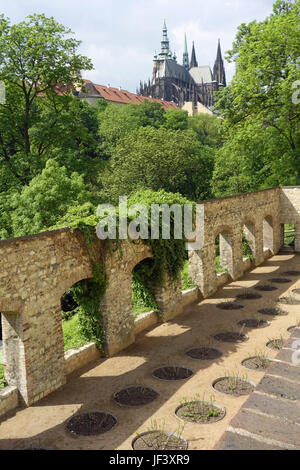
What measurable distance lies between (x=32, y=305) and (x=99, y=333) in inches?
113

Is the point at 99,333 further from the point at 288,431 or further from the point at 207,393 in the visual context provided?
the point at 288,431

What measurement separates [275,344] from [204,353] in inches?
73.7

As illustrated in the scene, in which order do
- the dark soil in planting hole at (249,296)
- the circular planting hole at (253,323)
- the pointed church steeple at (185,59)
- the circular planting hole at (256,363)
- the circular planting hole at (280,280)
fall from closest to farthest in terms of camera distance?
the circular planting hole at (256,363), the circular planting hole at (253,323), the dark soil in planting hole at (249,296), the circular planting hole at (280,280), the pointed church steeple at (185,59)

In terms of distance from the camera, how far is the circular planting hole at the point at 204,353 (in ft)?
37.7

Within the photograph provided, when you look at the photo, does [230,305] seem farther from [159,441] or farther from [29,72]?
[29,72]

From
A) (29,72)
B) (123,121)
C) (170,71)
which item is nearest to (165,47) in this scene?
(170,71)

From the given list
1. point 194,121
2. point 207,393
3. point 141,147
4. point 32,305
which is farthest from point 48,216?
point 194,121

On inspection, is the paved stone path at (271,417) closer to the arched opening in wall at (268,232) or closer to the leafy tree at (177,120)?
the arched opening in wall at (268,232)

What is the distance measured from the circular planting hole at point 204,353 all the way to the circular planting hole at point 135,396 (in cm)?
205

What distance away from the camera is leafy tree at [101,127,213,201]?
31.3 meters

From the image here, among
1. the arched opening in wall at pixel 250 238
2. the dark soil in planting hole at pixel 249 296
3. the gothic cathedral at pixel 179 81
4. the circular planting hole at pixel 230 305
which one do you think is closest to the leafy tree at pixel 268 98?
the arched opening in wall at pixel 250 238

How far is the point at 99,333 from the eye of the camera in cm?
1203

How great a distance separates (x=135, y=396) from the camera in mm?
9680

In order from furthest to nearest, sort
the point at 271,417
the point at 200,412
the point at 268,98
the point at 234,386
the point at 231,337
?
the point at 268,98 < the point at 231,337 < the point at 234,386 < the point at 200,412 < the point at 271,417
